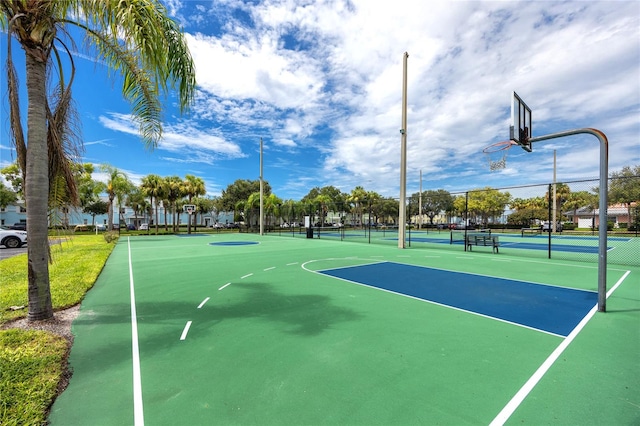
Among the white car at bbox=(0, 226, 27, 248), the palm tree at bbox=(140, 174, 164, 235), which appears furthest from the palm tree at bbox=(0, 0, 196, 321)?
the palm tree at bbox=(140, 174, 164, 235)

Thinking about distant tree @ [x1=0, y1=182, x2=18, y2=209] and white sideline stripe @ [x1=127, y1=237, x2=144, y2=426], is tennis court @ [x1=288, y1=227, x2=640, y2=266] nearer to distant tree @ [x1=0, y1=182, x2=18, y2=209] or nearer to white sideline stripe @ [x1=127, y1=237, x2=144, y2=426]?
white sideline stripe @ [x1=127, y1=237, x2=144, y2=426]

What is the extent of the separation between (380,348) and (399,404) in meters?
1.23

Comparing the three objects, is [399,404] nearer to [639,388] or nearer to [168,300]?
[639,388]

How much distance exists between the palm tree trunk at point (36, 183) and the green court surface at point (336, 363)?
91cm

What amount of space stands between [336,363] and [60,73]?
7.02 metres

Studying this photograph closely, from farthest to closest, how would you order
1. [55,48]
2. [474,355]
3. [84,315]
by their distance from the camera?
[84,315] → [55,48] → [474,355]

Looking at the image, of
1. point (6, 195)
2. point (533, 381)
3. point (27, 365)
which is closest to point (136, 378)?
point (27, 365)

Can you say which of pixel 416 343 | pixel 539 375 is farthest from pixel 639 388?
pixel 416 343

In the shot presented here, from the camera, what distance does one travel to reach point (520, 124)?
8297mm

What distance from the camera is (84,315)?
573cm

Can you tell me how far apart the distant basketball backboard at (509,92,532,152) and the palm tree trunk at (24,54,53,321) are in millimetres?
10181

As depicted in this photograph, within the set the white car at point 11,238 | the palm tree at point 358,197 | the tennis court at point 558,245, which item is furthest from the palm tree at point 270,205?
the white car at point 11,238

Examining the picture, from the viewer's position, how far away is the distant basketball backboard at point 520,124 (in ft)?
26.3

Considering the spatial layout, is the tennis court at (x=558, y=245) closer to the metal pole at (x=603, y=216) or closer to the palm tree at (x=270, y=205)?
the metal pole at (x=603, y=216)
